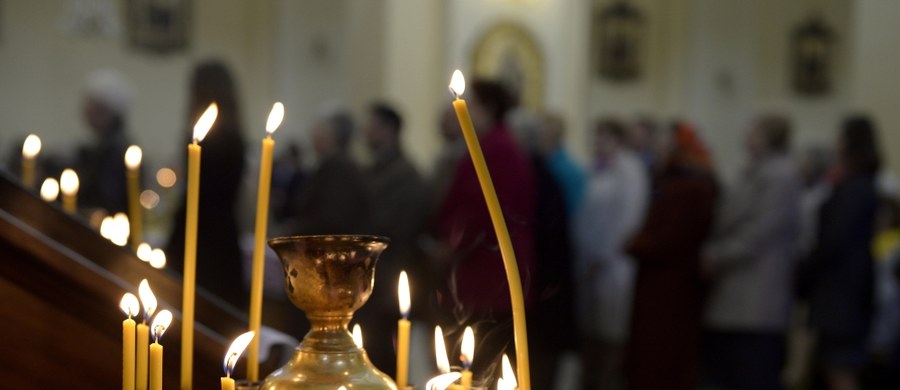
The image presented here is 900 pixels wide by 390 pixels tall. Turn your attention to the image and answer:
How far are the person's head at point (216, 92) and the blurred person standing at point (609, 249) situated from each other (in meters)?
2.62

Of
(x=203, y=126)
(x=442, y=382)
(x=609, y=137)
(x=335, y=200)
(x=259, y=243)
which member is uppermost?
(x=609, y=137)

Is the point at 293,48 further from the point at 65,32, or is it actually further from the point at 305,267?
the point at 305,267

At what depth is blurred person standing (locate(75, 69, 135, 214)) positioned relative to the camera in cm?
459

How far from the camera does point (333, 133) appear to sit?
5.25 m

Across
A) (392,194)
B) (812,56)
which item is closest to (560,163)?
(392,194)

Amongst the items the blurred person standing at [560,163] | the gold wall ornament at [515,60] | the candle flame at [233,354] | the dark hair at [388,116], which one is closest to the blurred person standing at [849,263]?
the blurred person standing at [560,163]

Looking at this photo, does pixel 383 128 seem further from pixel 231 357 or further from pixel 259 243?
pixel 231 357

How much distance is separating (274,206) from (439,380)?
226 inches

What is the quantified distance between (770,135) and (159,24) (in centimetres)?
911

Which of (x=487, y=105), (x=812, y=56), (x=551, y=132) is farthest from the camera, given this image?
(x=812, y=56)

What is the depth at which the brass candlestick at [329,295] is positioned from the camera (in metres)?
0.94

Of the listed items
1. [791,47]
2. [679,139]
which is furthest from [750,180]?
[791,47]

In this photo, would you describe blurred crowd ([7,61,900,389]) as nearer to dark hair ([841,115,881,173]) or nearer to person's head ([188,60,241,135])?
dark hair ([841,115,881,173])

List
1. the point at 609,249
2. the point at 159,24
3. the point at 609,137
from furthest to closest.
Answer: the point at 159,24, the point at 609,137, the point at 609,249
